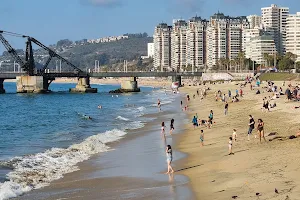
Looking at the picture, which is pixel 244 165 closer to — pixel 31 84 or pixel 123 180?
pixel 123 180

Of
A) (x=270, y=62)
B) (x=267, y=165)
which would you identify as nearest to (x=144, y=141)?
(x=267, y=165)

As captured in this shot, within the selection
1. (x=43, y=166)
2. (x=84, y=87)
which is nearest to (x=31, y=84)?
(x=84, y=87)

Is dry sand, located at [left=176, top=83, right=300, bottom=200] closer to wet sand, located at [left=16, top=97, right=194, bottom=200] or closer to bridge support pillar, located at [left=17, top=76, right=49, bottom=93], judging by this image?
wet sand, located at [left=16, top=97, right=194, bottom=200]

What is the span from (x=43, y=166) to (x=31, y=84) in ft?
379

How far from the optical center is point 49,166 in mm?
26156

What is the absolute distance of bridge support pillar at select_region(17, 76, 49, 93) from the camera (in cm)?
13812

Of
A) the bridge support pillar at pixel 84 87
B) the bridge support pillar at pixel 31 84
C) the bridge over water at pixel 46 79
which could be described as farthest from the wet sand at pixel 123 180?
the bridge support pillar at pixel 84 87

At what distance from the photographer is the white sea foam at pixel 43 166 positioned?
21.2 meters

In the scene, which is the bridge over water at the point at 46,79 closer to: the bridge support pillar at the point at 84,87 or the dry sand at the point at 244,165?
the bridge support pillar at the point at 84,87

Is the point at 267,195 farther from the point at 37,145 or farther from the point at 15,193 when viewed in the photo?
the point at 37,145

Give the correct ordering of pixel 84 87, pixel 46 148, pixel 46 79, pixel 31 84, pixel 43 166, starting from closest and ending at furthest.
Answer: pixel 43 166 < pixel 46 148 < pixel 31 84 < pixel 46 79 < pixel 84 87

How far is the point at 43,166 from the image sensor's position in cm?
2614

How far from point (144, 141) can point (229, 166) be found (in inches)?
556

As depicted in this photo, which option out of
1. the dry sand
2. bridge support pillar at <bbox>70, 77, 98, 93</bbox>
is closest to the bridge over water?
bridge support pillar at <bbox>70, 77, 98, 93</bbox>
